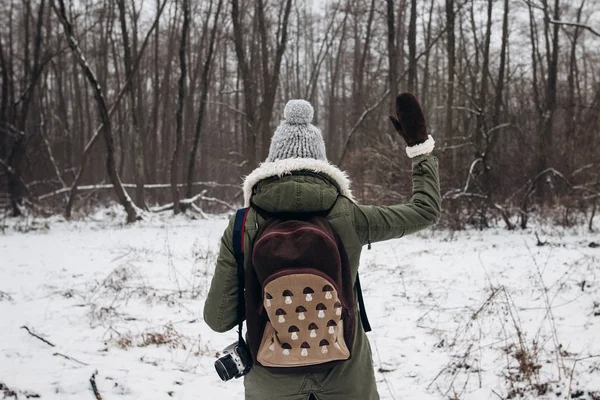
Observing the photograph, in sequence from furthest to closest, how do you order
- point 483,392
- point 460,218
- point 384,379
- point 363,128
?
point 363,128, point 460,218, point 384,379, point 483,392

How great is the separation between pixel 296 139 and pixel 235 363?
0.86 meters

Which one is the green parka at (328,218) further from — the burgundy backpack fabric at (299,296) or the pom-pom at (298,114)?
the pom-pom at (298,114)

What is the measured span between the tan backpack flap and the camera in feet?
0.81

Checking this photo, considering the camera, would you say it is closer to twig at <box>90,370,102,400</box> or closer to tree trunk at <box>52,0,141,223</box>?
twig at <box>90,370,102,400</box>

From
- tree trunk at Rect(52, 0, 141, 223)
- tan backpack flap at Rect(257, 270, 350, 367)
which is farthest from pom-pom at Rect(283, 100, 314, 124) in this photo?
tree trunk at Rect(52, 0, 141, 223)

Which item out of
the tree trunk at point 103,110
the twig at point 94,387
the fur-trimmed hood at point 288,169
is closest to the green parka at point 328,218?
the fur-trimmed hood at point 288,169

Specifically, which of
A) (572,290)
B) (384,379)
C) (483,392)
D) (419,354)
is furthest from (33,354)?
(572,290)

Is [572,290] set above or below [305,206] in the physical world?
below

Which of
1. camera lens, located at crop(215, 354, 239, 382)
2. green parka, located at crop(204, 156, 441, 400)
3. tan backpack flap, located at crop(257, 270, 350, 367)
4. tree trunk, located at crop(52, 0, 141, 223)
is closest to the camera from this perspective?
tan backpack flap, located at crop(257, 270, 350, 367)

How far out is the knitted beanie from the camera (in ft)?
5.79

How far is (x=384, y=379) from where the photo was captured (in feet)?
12.6

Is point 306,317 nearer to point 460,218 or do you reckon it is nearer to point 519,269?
point 519,269

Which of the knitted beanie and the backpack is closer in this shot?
the backpack

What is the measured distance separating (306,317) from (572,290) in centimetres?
518
